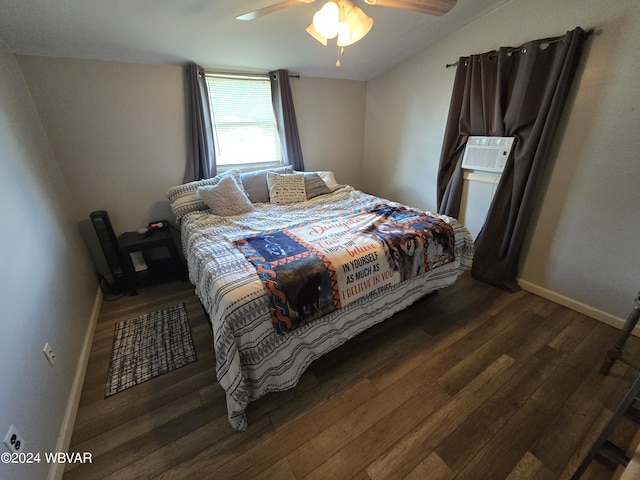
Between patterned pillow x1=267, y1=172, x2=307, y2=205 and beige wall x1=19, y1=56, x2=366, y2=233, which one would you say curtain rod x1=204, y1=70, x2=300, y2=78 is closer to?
beige wall x1=19, y1=56, x2=366, y2=233

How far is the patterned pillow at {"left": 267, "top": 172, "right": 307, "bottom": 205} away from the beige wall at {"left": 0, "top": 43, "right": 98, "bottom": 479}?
1.65 metres

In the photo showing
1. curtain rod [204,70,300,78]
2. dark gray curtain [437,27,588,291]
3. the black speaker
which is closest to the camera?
dark gray curtain [437,27,588,291]

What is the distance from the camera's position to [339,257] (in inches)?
55.7

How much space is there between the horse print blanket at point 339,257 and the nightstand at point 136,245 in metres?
1.14

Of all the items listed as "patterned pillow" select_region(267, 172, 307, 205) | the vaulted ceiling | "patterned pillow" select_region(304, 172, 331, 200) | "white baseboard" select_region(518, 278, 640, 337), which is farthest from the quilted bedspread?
the vaulted ceiling

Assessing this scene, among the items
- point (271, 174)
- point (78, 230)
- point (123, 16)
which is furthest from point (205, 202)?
point (123, 16)

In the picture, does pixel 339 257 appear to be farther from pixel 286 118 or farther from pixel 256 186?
pixel 286 118

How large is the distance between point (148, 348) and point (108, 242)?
116cm

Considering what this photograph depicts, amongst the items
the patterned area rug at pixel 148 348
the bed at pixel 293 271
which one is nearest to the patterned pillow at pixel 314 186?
the bed at pixel 293 271

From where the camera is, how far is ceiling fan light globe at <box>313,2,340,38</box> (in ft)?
4.35

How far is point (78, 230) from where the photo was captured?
2.25 metres

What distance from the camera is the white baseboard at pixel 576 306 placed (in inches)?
71.6

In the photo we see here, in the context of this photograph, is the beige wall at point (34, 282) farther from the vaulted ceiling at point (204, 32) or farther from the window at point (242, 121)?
the window at point (242, 121)

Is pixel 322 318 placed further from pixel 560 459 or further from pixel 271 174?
pixel 271 174
